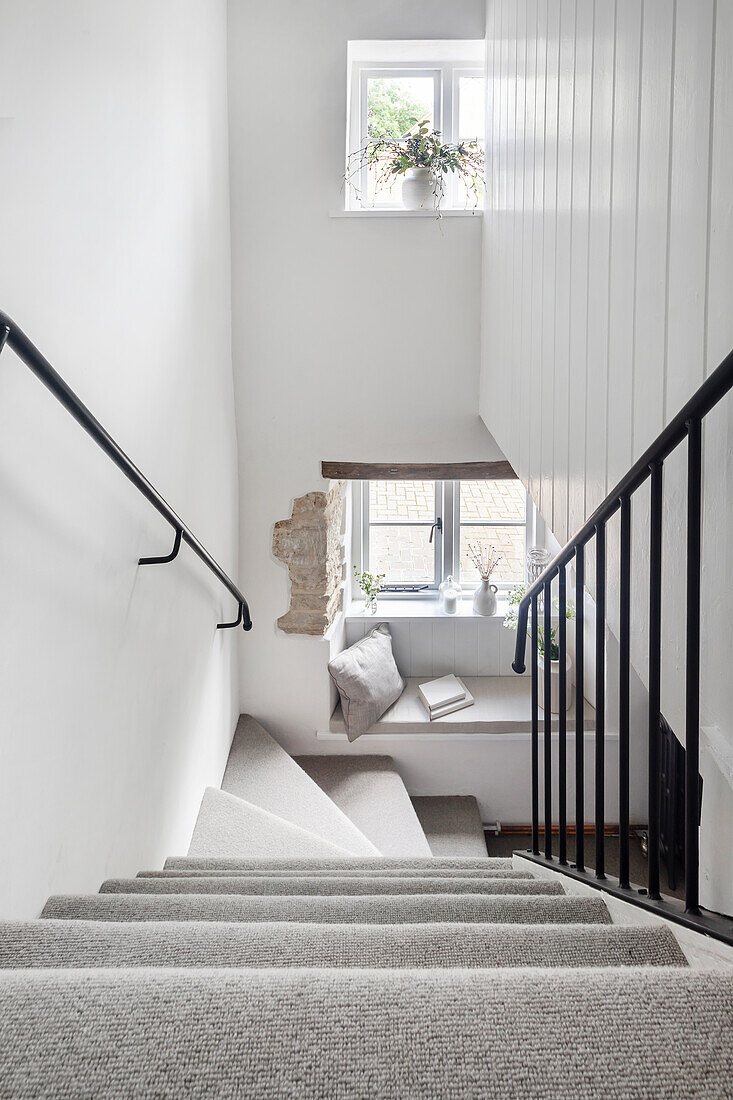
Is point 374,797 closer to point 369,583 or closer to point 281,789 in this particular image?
point 281,789

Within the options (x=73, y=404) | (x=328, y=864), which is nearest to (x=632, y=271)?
(x=73, y=404)

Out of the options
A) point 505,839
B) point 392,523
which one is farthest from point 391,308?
point 505,839

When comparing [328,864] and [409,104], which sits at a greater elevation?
[409,104]

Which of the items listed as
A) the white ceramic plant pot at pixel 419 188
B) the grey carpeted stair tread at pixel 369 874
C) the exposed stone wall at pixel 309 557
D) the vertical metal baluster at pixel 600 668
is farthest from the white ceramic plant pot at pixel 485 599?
the vertical metal baluster at pixel 600 668

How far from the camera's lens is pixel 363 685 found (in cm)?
383

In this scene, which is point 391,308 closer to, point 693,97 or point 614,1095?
point 693,97

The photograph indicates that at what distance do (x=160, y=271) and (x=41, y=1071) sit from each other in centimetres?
209

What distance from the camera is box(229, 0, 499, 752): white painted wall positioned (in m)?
3.32

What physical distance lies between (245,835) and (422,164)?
2.96m

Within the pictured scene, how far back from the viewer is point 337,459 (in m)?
3.66

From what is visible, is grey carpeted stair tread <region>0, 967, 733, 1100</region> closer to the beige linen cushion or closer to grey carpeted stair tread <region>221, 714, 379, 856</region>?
grey carpeted stair tread <region>221, 714, 379, 856</region>

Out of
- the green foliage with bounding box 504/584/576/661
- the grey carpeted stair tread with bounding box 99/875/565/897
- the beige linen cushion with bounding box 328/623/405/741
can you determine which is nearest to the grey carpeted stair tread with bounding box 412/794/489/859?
the beige linen cushion with bounding box 328/623/405/741

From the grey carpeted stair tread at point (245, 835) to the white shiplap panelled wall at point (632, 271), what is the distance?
1.43 metres

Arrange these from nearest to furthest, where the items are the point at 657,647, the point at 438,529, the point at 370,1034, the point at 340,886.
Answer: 1. the point at 370,1034
2. the point at 657,647
3. the point at 340,886
4. the point at 438,529
